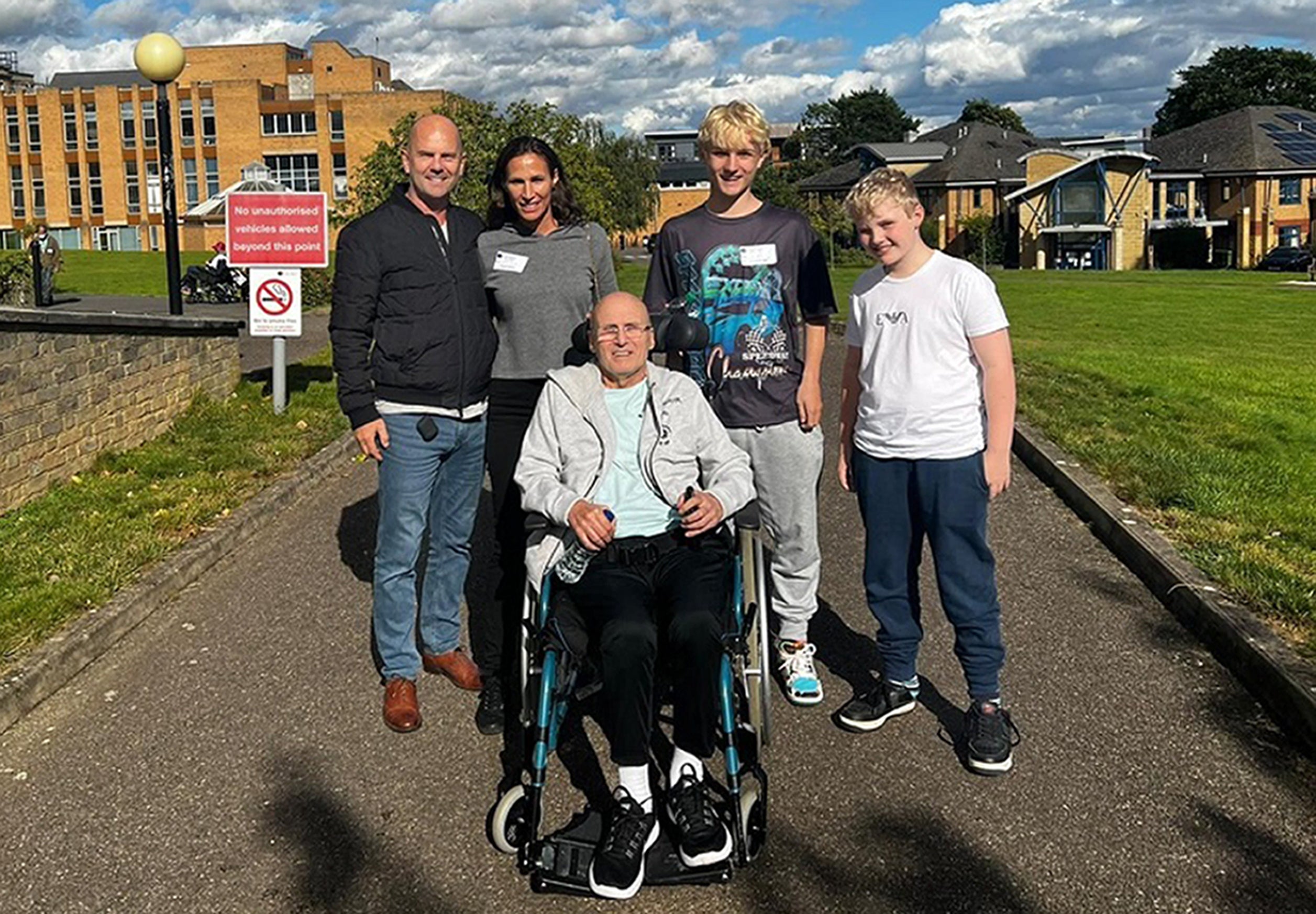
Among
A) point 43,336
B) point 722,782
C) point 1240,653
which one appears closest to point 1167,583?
point 1240,653

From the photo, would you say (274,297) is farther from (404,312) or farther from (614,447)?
(614,447)

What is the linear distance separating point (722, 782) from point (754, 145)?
7.04 feet

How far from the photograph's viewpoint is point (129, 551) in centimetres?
665

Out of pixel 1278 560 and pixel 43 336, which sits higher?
pixel 43 336

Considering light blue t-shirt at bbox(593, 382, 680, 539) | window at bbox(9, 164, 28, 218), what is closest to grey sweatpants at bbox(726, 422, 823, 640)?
light blue t-shirt at bbox(593, 382, 680, 539)

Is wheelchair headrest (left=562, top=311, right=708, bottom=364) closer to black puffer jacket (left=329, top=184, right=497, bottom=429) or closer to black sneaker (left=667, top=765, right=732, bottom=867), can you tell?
black puffer jacket (left=329, top=184, right=497, bottom=429)

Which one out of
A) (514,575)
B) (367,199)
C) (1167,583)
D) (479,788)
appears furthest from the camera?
(367,199)

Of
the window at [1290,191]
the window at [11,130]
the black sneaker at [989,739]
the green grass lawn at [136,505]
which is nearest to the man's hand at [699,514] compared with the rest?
the black sneaker at [989,739]

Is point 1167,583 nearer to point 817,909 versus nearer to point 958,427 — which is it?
point 958,427

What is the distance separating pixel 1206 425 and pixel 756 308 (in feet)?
24.5

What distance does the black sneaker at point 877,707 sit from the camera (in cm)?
457

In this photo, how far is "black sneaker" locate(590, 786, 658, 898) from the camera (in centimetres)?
342

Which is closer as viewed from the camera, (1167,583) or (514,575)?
(514,575)

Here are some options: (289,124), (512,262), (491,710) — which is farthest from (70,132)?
(491,710)
